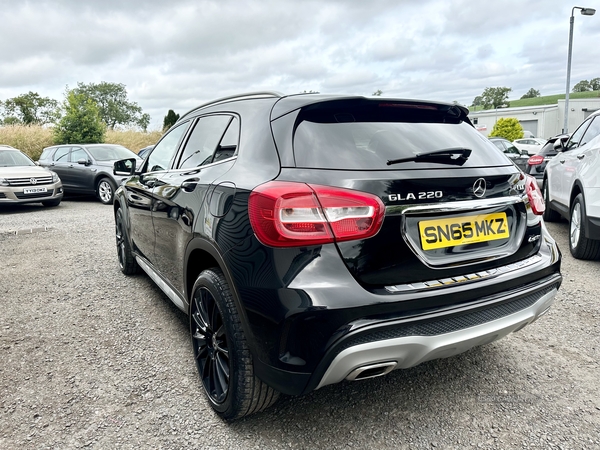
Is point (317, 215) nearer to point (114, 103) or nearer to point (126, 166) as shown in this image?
point (126, 166)

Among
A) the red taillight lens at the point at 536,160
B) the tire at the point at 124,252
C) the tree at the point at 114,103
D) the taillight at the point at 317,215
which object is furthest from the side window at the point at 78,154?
the tree at the point at 114,103

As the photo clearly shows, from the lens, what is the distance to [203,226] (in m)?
2.31

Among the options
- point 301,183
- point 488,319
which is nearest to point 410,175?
point 301,183

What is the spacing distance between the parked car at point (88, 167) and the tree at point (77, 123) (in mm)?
8678

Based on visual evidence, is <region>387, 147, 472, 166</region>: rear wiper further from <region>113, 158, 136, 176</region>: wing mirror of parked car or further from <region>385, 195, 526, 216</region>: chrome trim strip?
<region>113, 158, 136, 176</region>: wing mirror of parked car

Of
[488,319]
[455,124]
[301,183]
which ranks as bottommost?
[488,319]

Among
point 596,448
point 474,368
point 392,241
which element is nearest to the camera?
point 392,241

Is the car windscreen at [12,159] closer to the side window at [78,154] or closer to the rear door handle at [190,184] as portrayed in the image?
the side window at [78,154]

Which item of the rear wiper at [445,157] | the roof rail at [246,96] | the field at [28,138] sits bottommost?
the rear wiper at [445,157]

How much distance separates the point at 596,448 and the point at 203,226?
2.05m

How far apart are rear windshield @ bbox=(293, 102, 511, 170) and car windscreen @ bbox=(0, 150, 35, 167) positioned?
1099cm

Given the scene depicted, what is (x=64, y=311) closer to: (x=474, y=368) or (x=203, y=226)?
(x=203, y=226)

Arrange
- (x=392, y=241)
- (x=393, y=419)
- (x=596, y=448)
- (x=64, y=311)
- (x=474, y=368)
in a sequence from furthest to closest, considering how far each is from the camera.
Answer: (x=64, y=311)
(x=474, y=368)
(x=393, y=419)
(x=596, y=448)
(x=392, y=241)

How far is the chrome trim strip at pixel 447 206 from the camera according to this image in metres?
1.86
